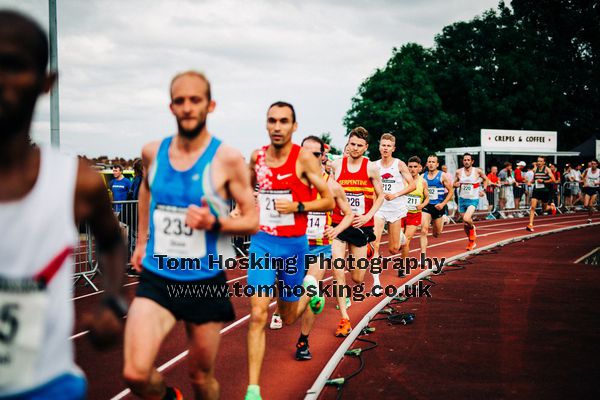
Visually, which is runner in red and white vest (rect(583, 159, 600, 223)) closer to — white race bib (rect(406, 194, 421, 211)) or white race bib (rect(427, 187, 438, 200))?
white race bib (rect(427, 187, 438, 200))

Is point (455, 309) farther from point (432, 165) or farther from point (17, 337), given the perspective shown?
point (17, 337)

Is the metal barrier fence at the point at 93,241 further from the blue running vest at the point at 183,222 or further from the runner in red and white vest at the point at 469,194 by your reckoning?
the runner in red and white vest at the point at 469,194

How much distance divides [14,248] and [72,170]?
13.3 inches

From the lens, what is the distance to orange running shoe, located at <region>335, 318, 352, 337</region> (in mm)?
7094

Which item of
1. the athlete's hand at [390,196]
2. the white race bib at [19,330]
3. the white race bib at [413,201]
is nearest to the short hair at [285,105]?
the white race bib at [19,330]

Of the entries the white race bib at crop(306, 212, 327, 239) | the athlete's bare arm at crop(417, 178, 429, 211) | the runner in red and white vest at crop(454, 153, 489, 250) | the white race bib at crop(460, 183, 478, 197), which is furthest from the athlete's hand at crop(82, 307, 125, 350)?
the white race bib at crop(460, 183, 478, 197)

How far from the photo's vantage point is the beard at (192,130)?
364cm

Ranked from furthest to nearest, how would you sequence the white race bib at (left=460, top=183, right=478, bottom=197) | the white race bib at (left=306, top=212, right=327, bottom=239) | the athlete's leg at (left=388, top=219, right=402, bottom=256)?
the white race bib at (left=460, top=183, right=478, bottom=197)
the athlete's leg at (left=388, top=219, right=402, bottom=256)
the white race bib at (left=306, top=212, right=327, bottom=239)

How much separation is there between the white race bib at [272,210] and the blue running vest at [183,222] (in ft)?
5.17

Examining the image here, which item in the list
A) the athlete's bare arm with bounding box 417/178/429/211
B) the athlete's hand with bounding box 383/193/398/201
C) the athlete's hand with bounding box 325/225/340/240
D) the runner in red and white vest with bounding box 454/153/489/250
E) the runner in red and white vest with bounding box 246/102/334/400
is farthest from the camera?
the runner in red and white vest with bounding box 454/153/489/250

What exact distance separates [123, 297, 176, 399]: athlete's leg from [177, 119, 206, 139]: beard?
1.03m

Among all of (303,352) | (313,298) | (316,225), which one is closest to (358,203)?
(316,225)

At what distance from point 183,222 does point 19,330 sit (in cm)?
168

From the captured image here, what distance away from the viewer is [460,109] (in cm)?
5069
